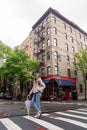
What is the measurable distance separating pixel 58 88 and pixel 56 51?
757 cm

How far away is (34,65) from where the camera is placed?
35188mm

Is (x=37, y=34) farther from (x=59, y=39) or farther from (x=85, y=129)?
(x=85, y=129)

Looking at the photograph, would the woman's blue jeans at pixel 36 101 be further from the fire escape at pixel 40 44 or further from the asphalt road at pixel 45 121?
the fire escape at pixel 40 44

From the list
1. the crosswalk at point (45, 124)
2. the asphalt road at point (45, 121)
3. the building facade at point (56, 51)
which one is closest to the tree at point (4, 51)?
the building facade at point (56, 51)

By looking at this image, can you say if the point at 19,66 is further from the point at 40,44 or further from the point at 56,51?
the point at 40,44

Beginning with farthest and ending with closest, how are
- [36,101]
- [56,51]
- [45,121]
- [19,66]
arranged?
[56,51] → [19,66] → [36,101] → [45,121]

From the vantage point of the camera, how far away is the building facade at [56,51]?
33.5 m

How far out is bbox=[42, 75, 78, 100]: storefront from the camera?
1270 inches

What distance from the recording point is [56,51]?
3497cm

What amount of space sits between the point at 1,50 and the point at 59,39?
15.2m

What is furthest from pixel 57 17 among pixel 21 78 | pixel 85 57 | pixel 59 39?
pixel 21 78

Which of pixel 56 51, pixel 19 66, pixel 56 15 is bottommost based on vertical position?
pixel 19 66

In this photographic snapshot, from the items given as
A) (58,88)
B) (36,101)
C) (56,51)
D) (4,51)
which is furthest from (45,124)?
(4,51)

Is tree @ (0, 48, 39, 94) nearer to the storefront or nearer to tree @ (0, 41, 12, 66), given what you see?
the storefront
